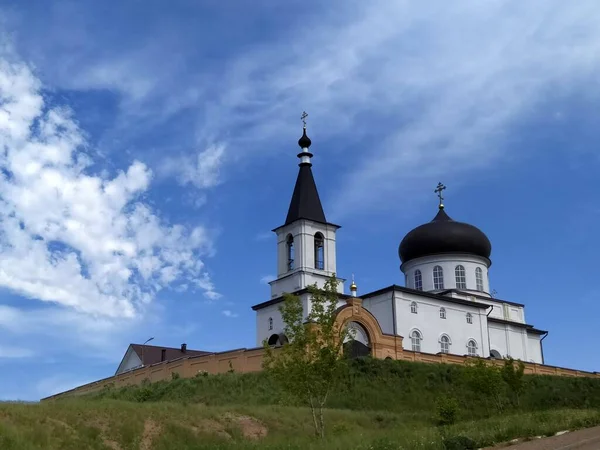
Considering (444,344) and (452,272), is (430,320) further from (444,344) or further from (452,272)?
(452,272)

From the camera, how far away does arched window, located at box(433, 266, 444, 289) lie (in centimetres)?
4766

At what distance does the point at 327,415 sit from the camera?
24719 mm

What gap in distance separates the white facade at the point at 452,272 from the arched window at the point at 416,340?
5755 mm

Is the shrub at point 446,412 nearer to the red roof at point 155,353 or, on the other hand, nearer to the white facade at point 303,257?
the white facade at point 303,257

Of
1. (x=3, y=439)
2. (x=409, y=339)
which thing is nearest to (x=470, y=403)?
(x=409, y=339)

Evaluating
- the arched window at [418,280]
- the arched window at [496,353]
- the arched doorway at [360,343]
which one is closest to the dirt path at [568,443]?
the arched doorway at [360,343]

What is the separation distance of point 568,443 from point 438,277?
33.7 m

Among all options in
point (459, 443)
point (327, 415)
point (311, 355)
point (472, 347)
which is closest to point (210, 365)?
point (327, 415)

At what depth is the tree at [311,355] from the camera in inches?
798

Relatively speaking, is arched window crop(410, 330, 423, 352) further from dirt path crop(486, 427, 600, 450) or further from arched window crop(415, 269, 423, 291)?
dirt path crop(486, 427, 600, 450)

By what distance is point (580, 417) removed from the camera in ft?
57.7

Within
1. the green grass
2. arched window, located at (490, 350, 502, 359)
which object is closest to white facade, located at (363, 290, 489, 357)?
arched window, located at (490, 350, 502, 359)

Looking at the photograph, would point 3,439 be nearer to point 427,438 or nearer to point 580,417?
point 427,438

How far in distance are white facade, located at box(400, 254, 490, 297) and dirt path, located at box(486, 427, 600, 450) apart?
3201cm
